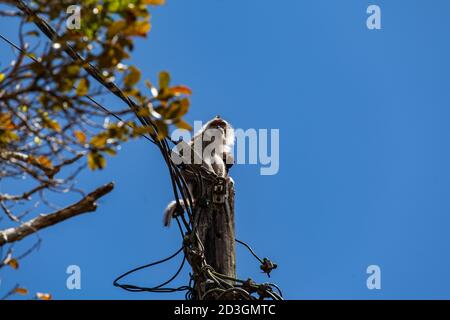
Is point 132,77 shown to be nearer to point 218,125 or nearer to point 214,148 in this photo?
point 214,148

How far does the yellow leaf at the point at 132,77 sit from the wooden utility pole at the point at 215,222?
2.26 meters

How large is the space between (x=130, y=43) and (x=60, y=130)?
44 centimetres

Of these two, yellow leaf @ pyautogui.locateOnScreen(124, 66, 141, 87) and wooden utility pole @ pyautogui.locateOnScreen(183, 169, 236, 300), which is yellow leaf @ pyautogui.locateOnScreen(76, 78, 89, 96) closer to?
yellow leaf @ pyautogui.locateOnScreen(124, 66, 141, 87)

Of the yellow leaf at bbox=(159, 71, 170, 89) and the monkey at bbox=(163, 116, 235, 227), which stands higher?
the monkey at bbox=(163, 116, 235, 227)

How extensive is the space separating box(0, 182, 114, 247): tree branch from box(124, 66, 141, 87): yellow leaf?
533 mm

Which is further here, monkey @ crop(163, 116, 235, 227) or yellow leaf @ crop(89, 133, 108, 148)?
monkey @ crop(163, 116, 235, 227)

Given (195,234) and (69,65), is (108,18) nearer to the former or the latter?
(69,65)

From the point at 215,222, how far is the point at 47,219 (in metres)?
2.18

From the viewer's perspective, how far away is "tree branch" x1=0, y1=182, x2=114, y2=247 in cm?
261

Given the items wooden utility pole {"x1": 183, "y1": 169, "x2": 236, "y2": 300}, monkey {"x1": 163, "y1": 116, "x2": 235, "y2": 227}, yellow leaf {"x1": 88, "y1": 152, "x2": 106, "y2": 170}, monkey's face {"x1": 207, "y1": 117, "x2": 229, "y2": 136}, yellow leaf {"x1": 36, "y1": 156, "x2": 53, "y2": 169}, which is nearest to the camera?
yellow leaf {"x1": 88, "y1": 152, "x2": 106, "y2": 170}

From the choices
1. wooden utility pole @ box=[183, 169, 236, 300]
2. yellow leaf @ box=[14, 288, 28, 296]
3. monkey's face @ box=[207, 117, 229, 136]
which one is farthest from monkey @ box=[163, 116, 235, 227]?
yellow leaf @ box=[14, 288, 28, 296]

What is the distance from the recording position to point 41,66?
7.36 ft

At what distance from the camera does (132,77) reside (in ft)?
7.73

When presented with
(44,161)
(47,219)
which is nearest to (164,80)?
(44,161)
